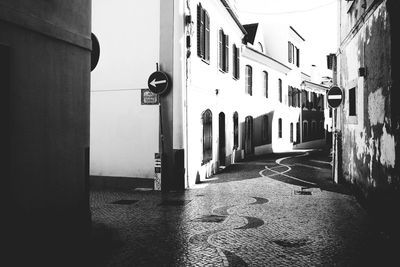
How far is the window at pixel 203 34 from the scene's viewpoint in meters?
13.1

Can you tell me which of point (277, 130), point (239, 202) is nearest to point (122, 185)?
point (239, 202)

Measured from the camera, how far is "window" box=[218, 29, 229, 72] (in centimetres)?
1638

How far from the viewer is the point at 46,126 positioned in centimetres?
537

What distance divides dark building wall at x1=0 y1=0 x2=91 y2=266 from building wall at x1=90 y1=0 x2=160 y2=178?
5.33 meters

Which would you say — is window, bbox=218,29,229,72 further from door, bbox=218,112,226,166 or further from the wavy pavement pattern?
the wavy pavement pattern

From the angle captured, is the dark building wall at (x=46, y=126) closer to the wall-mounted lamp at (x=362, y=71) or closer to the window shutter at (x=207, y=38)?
the wall-mounted lamp at (x=362, y=71)

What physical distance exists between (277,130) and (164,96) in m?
19.2

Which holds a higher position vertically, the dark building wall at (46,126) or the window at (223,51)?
the window at (223,51)

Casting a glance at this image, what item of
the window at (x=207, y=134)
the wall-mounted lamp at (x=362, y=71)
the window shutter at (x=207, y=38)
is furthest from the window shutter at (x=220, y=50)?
the wall-mounted lamp at (x=362, y=71)

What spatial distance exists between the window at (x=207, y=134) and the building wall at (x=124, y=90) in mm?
2832

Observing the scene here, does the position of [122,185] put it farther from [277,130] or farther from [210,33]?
[277,130]

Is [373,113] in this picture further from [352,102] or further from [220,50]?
[220,50]

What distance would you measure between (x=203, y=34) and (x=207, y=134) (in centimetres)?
371

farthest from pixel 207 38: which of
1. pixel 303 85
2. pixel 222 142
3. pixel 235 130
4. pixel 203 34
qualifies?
pixel 303 85
